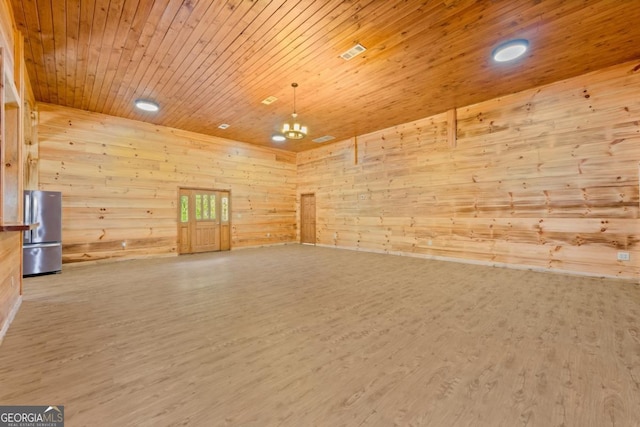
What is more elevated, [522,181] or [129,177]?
[129,177]

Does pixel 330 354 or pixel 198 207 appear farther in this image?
pixel 198 207

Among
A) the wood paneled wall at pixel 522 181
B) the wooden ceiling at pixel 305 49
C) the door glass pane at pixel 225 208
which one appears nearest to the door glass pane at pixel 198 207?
the door glass pane at pixel 225 208

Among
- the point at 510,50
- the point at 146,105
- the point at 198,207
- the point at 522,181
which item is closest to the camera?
the point at 510,50

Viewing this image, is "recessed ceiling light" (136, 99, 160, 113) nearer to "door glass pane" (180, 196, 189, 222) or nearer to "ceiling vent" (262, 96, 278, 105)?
"ceiling vent" (262, 96, 278, 105)

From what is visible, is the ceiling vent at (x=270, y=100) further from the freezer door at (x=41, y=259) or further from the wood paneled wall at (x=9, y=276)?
the freezer door at (x=41, y=259)

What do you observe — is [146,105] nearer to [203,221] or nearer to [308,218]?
[203,221]

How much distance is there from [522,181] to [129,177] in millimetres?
8543

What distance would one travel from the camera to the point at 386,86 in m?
4.86

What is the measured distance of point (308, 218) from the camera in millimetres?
9664

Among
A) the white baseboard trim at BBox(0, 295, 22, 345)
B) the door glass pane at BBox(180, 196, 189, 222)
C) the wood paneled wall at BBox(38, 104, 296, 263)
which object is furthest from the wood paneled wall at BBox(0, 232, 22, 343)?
the door glass pane at BBox(180, 196, 189, 222)

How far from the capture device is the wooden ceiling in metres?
3.04

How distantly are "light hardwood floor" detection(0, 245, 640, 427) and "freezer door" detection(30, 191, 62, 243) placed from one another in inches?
56.5

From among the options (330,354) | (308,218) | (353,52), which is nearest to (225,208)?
(308,218)

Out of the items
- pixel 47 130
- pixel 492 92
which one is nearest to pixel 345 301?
pixel 492 92
